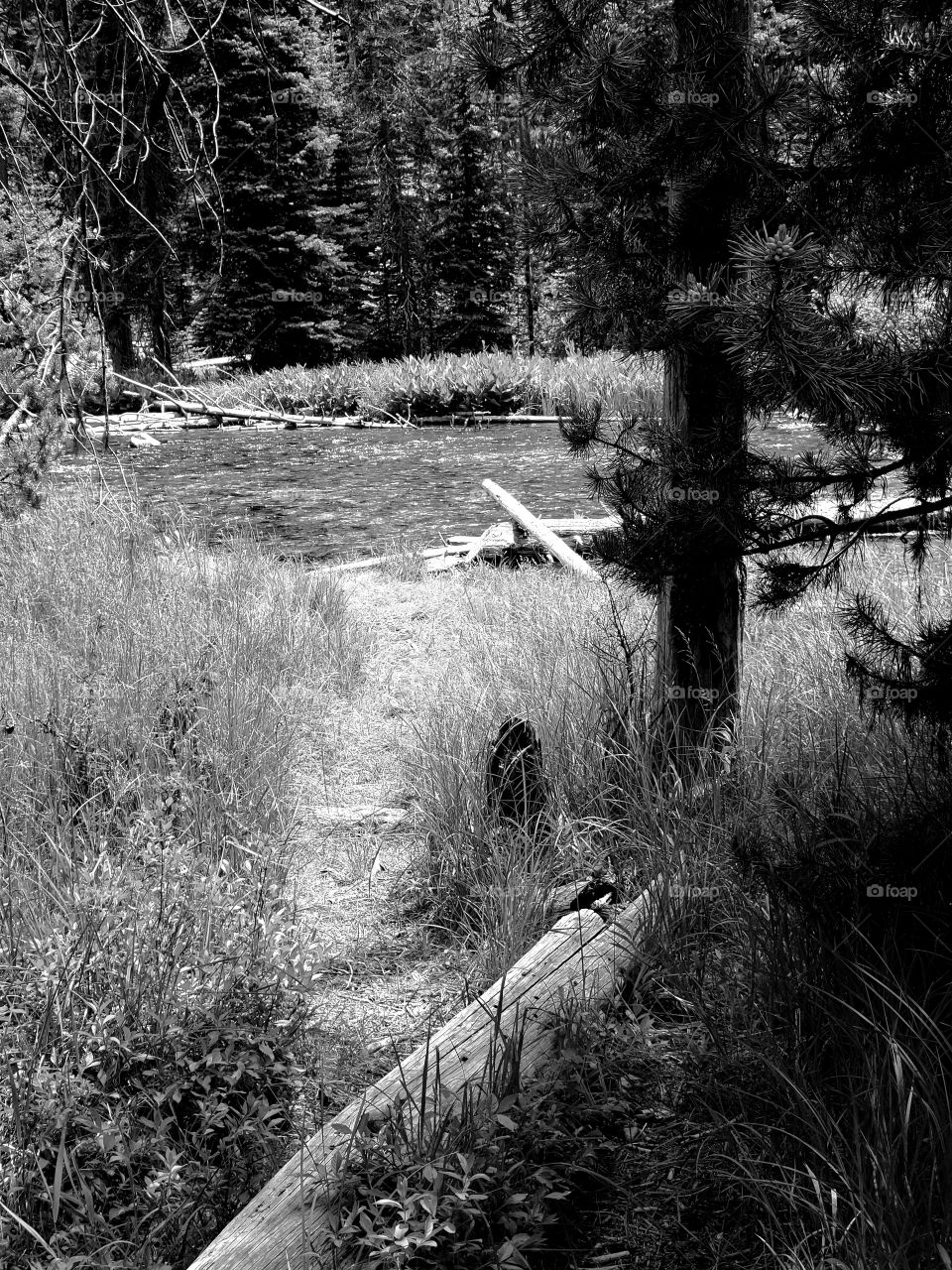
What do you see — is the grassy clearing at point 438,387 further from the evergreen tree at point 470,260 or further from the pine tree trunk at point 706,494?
the pine tree trunk at point 706,494

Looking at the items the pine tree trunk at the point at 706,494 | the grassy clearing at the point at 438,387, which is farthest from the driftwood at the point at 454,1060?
the grassy clearing at the point at 438,387

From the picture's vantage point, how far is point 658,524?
3.08 m

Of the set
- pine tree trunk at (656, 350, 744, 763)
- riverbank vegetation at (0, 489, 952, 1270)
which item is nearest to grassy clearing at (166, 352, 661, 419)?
riverbank vegetation at (0, 489, 952, 1270)

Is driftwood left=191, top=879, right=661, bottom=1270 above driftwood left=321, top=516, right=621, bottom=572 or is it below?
below

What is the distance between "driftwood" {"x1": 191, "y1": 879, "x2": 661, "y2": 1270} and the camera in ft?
6.91

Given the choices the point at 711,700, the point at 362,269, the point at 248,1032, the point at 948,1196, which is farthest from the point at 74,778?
the point at 362,269

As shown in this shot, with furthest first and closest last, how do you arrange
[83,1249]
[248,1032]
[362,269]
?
[362,269] → [248,1032] → [83,1249]

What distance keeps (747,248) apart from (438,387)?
21.1m

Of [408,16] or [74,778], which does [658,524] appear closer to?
[408,16]

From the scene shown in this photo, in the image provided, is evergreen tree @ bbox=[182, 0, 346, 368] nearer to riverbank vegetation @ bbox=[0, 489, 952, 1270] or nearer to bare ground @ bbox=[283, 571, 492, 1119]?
bare ground @ bbox=[283, 571, 492, 1119]

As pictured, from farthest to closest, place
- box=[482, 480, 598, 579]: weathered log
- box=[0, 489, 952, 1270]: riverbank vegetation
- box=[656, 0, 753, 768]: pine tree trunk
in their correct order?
box=[482, 480, 598, 579]: weathered log < box=[656, 0, 753, 768]: pine tree trunk < box=[0, 489, 952, 1270]: riverbank vegetation

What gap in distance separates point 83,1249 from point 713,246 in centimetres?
322

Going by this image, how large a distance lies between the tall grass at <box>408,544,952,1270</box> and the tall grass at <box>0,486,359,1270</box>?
738 mm

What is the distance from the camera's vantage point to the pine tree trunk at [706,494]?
306 cm
